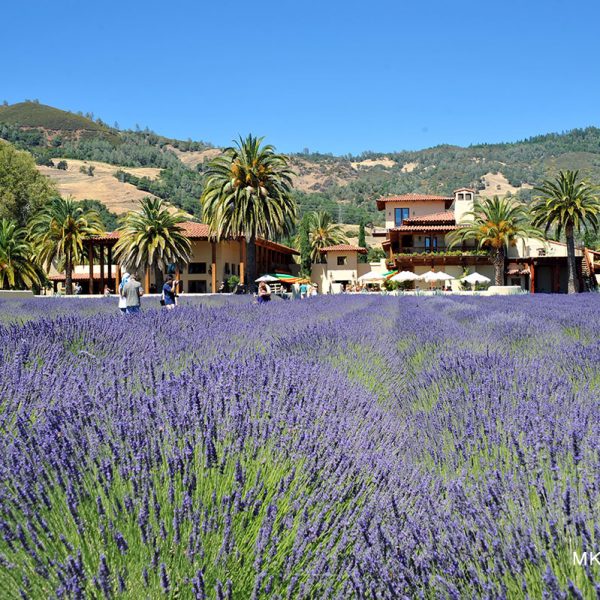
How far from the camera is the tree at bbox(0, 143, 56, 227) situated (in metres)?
46.9

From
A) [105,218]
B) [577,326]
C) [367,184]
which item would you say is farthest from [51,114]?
[577,326]

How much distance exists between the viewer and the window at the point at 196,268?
47753mm

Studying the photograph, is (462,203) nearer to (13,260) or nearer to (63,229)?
(63,229)

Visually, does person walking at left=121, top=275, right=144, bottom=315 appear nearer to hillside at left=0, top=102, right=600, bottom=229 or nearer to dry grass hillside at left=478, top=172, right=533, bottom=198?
hillside at left=0, top=102, right=600, bottom=229

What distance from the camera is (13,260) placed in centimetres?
3972

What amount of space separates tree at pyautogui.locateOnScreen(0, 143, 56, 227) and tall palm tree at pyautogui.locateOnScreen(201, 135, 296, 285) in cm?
1939

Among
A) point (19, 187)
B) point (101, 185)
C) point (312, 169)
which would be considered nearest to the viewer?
point (19, 187)

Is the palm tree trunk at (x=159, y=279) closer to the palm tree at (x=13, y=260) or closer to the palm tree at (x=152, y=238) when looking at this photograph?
the palm tree at (x=152, y=238)

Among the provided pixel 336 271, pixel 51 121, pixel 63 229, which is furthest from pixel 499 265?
pixel 51 121

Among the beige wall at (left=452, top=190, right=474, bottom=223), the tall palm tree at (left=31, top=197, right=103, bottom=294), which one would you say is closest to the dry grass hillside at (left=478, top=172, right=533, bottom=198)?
the beige wall at (left=452, top=190, right=474, bottom=223)

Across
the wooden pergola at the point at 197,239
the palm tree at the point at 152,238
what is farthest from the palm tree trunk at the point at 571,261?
the palm tree at the point at 152,238

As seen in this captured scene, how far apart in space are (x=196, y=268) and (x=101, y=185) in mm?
79943

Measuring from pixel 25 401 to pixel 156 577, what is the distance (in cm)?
180

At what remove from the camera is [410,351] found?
699cm
